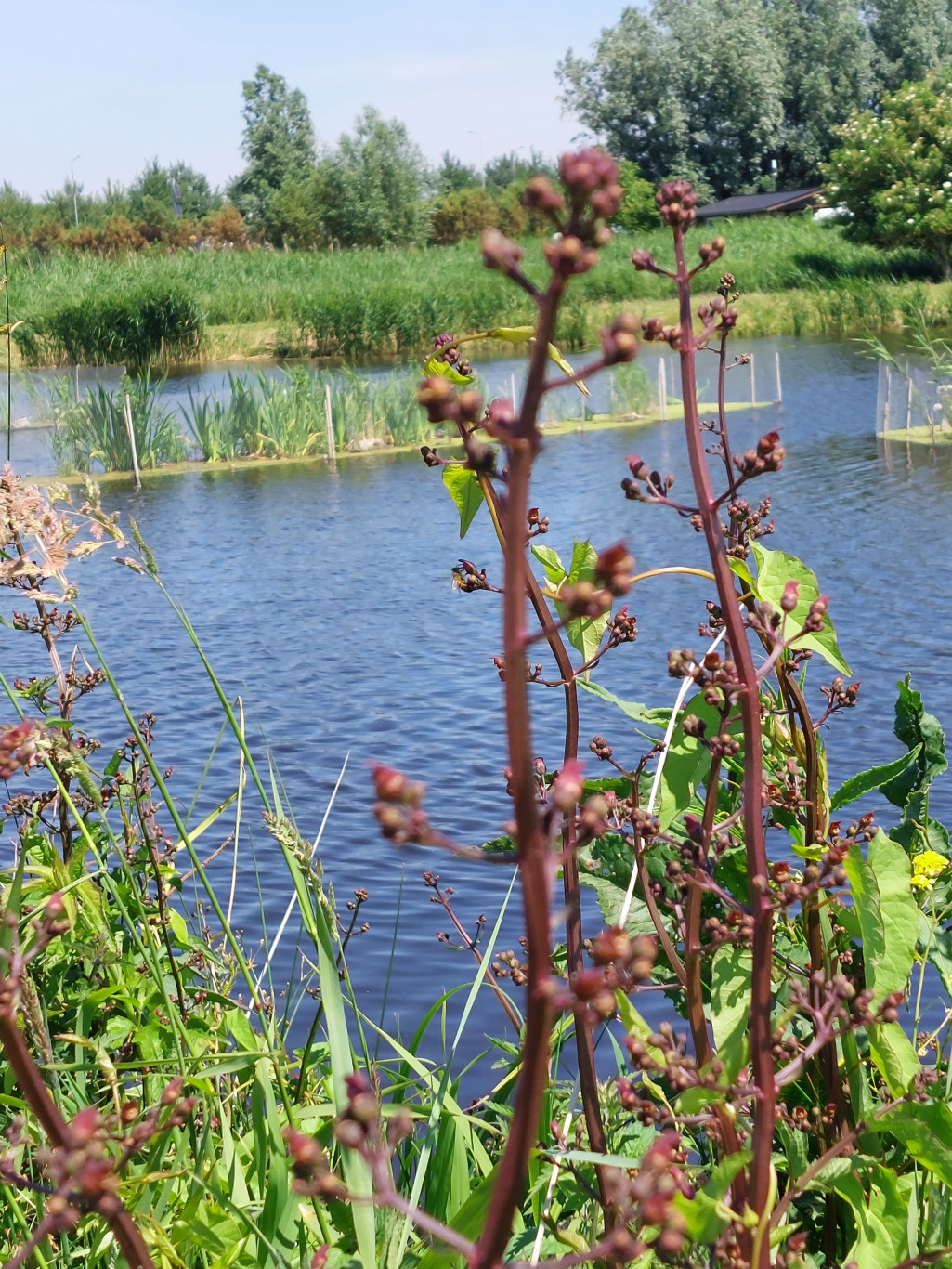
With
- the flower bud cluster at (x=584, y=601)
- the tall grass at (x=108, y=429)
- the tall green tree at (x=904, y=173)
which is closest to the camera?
the flower bud cluster at (x=584, y=601)

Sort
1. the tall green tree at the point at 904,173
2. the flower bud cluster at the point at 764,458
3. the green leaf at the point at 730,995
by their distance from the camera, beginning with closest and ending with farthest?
the flower bud cluster at the point at 764,458 < the green leaf at the point at 730,995 < the tall green tree at the point at 904,173

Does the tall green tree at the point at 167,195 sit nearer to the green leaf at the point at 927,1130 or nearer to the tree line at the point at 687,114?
the tree line at the point at 687,114

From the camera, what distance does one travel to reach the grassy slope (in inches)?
1122

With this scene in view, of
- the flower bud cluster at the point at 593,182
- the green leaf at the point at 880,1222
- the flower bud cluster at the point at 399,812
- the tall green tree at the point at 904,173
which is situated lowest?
the green leaf at the point at 880,1222

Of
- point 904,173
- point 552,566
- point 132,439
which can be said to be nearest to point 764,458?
point 552,566

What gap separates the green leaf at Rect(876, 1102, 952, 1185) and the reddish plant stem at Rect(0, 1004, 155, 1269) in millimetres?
733

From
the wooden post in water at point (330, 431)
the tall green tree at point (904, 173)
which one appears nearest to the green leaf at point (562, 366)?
the wooden post in water at point (330, 431)

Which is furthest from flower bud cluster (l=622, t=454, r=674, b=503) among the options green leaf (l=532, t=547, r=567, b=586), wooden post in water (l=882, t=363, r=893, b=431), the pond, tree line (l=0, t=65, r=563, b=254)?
tree line (l=0, t=65, r=563, b=254)

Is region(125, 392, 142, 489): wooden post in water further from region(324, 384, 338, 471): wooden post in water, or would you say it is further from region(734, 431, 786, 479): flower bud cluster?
region(734, 431, 786, 479): flower bud cluster

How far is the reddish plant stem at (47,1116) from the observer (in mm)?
781

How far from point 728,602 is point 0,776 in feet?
1.94

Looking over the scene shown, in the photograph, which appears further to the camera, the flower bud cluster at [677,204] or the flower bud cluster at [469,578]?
the flower bud cluster at [469,578]

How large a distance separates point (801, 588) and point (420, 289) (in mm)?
29426

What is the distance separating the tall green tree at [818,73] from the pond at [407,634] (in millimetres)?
54758
